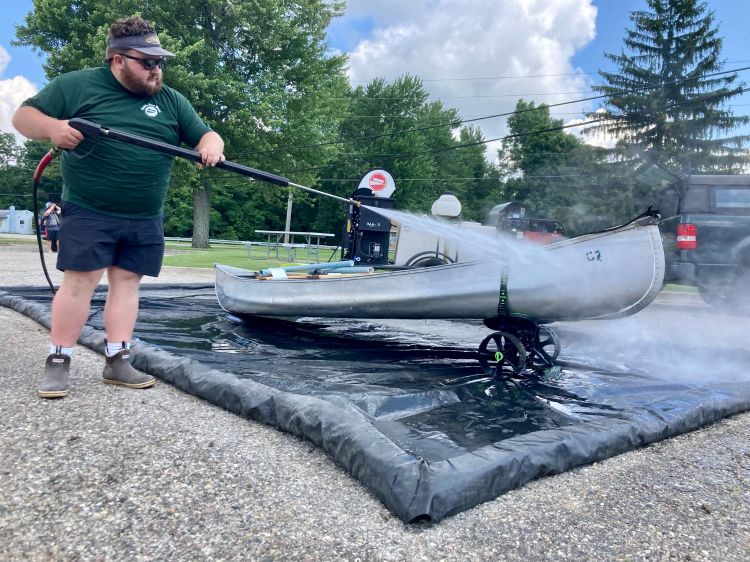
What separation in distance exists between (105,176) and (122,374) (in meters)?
0.94

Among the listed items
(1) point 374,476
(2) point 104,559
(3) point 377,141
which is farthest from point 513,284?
(3) point 377,141

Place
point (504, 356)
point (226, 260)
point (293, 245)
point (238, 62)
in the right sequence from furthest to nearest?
point (238, 62)
point (293, 245)
point (226, 260)
point (504, 356)

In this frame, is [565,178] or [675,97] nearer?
[675,97]

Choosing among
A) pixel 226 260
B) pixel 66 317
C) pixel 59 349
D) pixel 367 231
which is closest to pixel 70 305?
pixel 66 317

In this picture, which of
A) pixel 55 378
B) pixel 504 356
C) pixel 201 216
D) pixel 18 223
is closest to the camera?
pixel 55 378

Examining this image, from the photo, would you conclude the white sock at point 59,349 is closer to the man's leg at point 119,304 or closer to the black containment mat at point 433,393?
the man's leg at point 119,304

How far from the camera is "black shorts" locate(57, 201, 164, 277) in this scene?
2.42 metres

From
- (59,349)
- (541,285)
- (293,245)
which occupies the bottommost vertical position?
(59,349)

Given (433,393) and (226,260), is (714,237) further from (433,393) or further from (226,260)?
(226,260)

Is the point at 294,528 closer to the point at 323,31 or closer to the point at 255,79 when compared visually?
the point at 255,79

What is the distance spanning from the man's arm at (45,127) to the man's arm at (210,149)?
1.96 ft

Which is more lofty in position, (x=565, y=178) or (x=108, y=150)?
(x=565, y=178)

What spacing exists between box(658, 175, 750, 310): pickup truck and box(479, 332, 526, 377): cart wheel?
5043mm

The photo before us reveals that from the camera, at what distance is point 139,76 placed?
2.48 meters
